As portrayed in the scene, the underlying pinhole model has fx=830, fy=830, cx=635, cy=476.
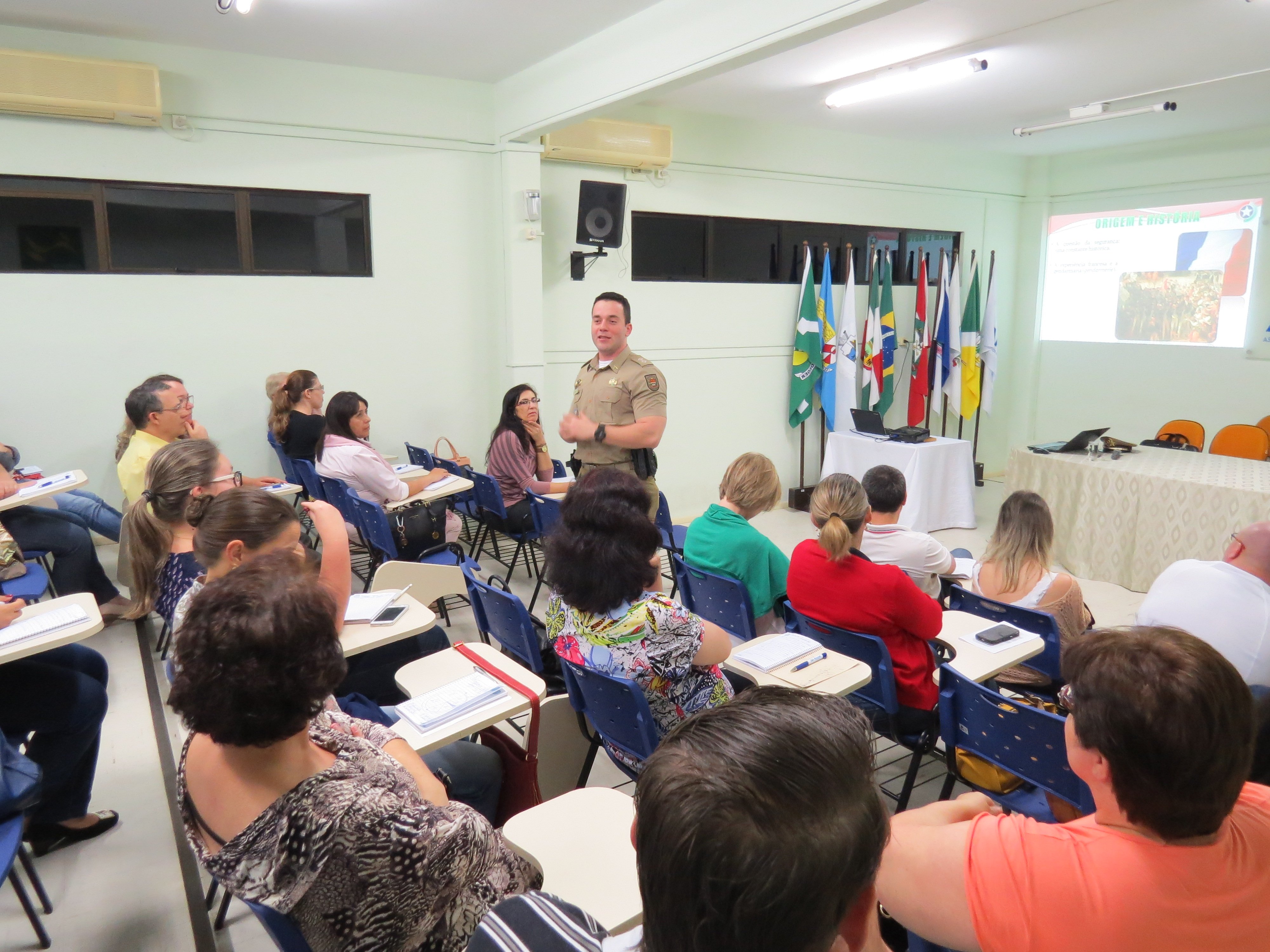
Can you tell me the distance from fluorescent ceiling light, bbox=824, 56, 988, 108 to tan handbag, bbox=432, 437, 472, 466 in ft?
11.6

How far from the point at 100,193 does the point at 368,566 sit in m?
2.59

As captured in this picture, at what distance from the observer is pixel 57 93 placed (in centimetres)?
432

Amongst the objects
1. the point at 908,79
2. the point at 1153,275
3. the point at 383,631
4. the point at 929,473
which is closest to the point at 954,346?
the point at 1153,275

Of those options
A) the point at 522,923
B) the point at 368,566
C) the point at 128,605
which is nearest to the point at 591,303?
the point at 368,566

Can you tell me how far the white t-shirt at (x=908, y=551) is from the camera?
121 inches

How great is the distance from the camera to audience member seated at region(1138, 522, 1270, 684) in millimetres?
2234

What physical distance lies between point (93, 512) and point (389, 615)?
3055mm

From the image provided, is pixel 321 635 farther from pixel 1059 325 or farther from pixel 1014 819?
pixel 1059 325

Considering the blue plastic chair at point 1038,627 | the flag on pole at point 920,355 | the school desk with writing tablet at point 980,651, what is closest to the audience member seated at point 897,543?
the blue plastic chair at point 1038,627

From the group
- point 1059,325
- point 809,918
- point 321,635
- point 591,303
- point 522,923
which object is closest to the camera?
point 809,918

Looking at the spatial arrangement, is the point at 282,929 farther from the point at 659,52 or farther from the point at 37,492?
the point at 659,52

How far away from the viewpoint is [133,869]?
231 cm

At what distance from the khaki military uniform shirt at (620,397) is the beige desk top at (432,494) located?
2.20ft

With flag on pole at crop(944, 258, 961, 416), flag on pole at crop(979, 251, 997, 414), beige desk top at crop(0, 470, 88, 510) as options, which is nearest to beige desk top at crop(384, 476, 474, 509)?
beige desk top at crop(0, 470, 88, 510)
